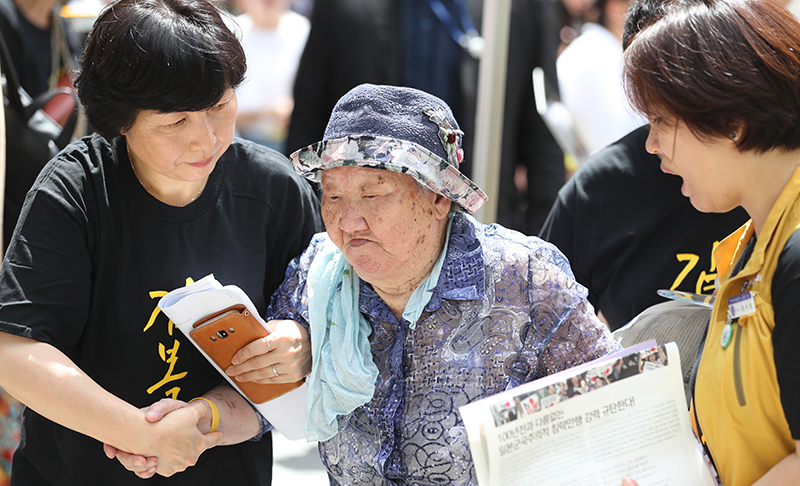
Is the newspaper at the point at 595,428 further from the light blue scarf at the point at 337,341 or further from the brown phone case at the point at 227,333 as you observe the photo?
Result: the brown phone case at the point at 227,333

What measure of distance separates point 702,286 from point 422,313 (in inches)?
37.7

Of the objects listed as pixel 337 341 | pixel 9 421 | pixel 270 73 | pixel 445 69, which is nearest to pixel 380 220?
pixel 337 341

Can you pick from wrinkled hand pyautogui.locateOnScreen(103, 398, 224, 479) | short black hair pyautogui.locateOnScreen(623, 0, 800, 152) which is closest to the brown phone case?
wrinkled hand pyautogui.locateOnScreen(103, 398, 224, 479)

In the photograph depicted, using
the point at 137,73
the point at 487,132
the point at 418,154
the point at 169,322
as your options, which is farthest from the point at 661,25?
the point at 487,132

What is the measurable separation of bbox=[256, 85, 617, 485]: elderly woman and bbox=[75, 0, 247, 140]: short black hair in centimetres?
30

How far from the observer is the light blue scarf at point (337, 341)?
1747 mm

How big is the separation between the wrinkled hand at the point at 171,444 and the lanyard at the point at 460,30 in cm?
229

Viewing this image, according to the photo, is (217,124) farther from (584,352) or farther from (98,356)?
(584,352)

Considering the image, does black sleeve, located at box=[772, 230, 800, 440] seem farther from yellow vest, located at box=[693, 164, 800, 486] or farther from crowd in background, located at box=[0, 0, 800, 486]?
crowd in background, located at box=[0, 0, 800, 486]

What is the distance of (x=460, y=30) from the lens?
11.7 feet

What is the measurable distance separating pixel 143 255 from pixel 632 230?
1.38 m

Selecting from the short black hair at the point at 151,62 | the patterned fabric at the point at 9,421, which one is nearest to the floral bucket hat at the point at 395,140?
the short black hair at the point at 151,62

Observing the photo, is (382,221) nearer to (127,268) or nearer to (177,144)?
(177,144)

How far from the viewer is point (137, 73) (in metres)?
1.74
